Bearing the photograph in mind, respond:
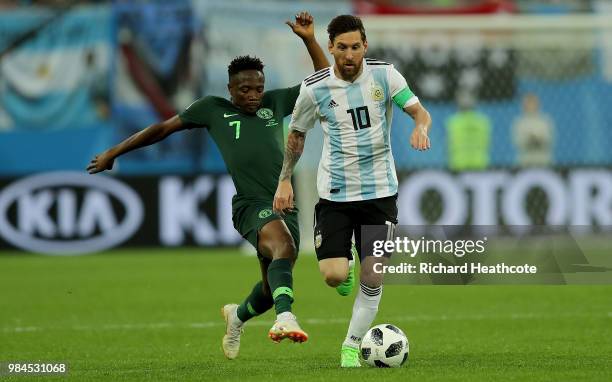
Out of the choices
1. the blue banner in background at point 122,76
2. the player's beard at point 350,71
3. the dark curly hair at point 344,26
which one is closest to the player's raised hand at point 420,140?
the player's beard at point 350,71

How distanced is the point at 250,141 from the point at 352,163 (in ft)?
3.30

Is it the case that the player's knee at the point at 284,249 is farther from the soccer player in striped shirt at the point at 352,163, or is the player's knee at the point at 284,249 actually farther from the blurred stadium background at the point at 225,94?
the blurred stadium background at the point at 225,94

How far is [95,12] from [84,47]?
683 mm

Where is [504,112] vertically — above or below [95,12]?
below

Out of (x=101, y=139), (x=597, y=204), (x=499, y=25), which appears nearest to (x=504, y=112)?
(x=499, y=25)

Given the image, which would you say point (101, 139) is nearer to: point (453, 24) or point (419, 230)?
point (453, 24)

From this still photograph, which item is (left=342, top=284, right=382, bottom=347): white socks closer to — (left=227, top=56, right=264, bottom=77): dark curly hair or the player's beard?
the player's beard

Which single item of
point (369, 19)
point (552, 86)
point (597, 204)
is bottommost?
point (597, 204)

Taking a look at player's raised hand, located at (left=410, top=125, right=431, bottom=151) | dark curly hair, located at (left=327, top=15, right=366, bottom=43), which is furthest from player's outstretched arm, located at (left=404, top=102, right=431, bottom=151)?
dark curly hair, located at (left=327, top=15, right=366, bottom=43)

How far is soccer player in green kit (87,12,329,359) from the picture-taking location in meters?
8.17

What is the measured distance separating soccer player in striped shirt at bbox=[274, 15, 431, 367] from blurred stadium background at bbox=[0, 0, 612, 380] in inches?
275

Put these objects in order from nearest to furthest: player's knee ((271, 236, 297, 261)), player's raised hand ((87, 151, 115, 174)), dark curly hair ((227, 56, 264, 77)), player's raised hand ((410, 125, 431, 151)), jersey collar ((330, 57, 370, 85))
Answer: player's raised hand ((410, 125, 431, 151))
jersey collar ((330, 57, 370, 85))
player's knee ((271, 236, 297, 261))
player's raised hand ((87, 151, 115, 174))
dark curly hair ((227, 56, 264, 77))

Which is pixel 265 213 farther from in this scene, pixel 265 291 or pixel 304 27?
pixel 304 27

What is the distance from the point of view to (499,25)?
61.7 feet
